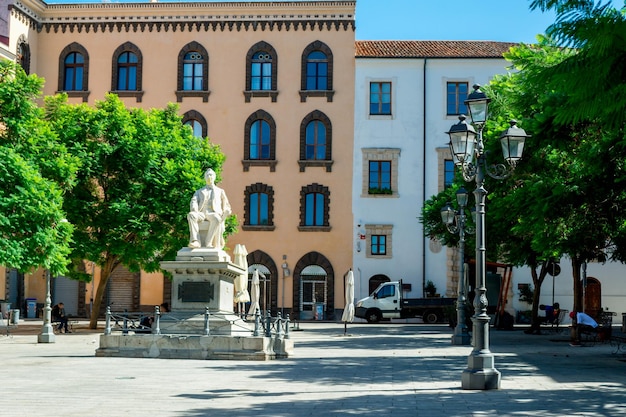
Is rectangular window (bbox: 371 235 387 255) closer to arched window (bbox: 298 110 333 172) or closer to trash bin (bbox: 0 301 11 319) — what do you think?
arched window (bbox: 298 110 333 172)

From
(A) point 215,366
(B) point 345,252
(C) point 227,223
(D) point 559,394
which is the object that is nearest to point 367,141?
(B) point 345,252

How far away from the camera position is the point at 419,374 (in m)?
18.2

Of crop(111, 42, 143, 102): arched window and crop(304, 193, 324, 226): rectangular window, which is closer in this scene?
crop(304, 193, 324, 226): rectangular window

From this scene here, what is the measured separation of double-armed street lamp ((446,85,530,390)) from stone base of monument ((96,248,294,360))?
277 inches

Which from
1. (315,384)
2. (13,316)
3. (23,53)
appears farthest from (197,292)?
(23,53)

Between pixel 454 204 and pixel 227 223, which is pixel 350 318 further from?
pixel 227 223

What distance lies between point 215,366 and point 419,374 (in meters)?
4.49

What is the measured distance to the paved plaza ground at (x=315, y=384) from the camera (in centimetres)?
1243

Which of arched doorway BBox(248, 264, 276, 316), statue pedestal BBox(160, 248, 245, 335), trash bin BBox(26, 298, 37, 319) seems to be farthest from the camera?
arched doorway BBox(248, 264, 276, 316)

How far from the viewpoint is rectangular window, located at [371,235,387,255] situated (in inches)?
2030

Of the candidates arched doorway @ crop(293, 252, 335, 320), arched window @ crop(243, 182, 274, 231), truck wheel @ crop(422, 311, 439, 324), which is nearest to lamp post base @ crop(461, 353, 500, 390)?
truck wheel @ crop(422, 311, 439, 324)

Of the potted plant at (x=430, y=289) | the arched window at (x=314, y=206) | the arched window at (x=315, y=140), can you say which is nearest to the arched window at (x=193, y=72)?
the arched window at (x=315, y=140)

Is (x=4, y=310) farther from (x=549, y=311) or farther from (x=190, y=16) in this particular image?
(x=549, y=311)

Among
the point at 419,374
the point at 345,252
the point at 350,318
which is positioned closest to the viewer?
the point at 419,374
